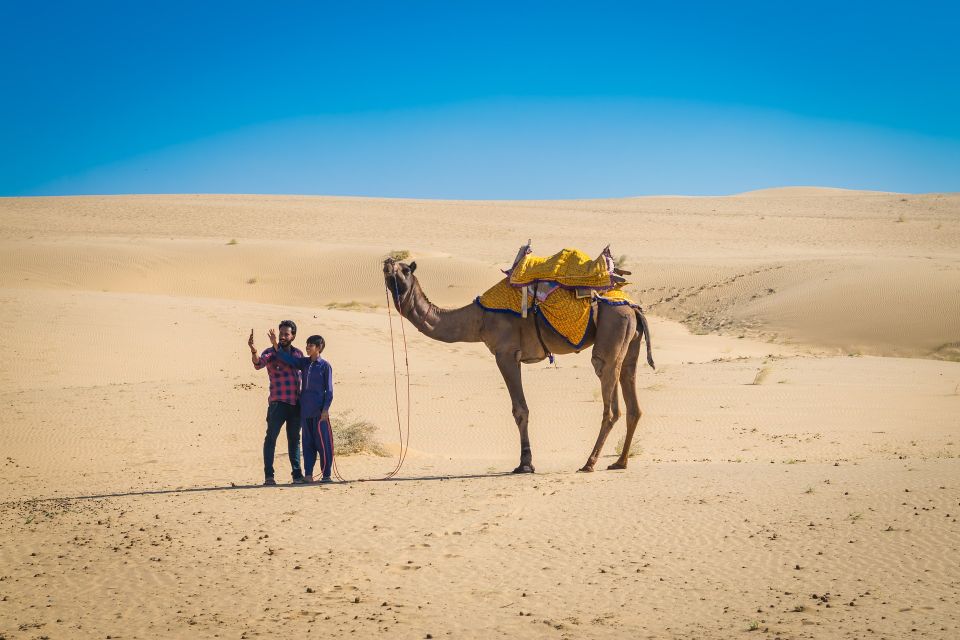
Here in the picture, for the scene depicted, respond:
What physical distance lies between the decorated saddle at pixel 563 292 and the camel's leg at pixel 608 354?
0.20 metres

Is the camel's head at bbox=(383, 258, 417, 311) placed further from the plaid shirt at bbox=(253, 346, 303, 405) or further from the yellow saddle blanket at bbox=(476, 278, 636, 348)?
the plaid shirt at bbox=(253, 346, 303, 405)

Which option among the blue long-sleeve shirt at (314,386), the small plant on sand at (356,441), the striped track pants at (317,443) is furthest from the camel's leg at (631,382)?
the small plant on sand at (356,441)

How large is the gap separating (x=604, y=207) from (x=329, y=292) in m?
46.4

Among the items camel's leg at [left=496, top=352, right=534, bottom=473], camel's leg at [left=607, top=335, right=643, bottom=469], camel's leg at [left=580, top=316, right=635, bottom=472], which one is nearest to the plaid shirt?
camel's leg at [left=496, top=352, right=534, bottom=473]

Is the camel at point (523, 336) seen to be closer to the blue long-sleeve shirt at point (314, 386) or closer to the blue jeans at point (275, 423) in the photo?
the blue long-sleeve shirt at point (314, 386)

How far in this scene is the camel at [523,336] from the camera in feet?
32.2

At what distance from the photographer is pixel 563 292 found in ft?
32.3

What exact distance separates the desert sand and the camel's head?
2.09m

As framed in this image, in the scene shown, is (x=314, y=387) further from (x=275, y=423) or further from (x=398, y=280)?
(x=398, y=280)

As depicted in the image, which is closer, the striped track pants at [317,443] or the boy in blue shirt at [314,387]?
the boy in blue shirt at [314,387]

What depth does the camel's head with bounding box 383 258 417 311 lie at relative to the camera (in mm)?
9758

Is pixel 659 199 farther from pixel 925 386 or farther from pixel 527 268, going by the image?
pixel 527 268

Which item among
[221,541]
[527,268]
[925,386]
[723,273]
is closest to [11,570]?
[221,541]

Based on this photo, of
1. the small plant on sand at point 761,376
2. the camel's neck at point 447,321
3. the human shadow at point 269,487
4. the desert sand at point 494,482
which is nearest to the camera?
the desert sand at point 494,482
